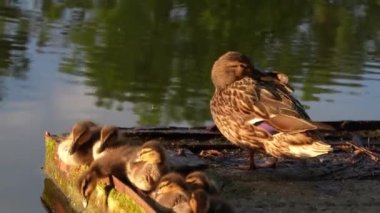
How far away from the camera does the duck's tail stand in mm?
4598

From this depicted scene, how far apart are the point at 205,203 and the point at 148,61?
464cm

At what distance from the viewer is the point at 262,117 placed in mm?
4758

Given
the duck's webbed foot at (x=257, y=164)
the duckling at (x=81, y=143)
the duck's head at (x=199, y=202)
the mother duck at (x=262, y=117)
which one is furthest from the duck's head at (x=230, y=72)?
the duck's head at (x=199, y=202)

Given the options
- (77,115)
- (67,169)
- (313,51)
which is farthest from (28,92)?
(313,51)

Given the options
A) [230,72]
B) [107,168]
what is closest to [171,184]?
[107,168]

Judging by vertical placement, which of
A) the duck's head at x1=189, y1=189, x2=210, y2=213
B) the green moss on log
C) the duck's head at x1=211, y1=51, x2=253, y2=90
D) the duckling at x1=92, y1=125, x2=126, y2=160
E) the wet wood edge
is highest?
the duck's head at x1=211, y1=51, x2=253, y2=90

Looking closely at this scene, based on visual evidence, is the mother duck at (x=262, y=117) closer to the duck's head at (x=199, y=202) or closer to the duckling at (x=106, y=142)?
the duckling at (x=106, y=142)

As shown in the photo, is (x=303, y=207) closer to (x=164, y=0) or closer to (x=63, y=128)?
(x=63, y=128)

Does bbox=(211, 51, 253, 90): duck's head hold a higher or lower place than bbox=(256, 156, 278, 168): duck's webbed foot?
higher

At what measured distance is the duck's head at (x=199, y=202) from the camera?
142 inches

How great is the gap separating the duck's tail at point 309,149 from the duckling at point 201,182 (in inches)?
26.0

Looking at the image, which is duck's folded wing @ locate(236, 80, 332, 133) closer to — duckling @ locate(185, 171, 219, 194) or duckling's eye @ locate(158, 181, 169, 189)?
duckling @ locate(185, 171, 219, 194)

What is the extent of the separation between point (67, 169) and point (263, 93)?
0.91 m

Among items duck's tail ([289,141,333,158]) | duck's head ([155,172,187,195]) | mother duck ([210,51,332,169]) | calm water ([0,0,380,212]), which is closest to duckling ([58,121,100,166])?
calm water ([0,0,380,212])
